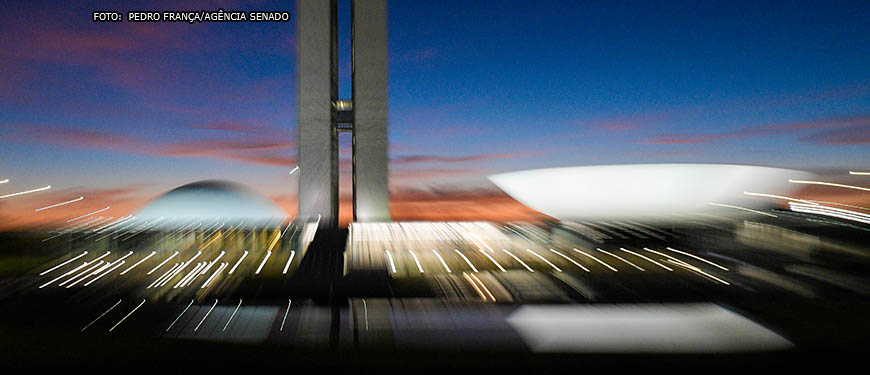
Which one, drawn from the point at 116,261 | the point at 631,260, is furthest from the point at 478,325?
the point at 116,261

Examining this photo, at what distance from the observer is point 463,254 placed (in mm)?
4176

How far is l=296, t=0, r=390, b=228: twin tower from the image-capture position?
5.69 meters

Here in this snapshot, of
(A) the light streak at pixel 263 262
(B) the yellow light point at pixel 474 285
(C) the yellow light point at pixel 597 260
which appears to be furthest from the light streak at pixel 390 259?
(C) the yellow light point at pixel 597 260

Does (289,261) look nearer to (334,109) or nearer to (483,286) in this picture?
(483,286)

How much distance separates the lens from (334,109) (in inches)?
235

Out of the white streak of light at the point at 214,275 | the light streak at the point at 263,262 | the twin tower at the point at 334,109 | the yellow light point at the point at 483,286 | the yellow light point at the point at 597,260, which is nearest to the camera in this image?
the yellow light point at the point at 483,286

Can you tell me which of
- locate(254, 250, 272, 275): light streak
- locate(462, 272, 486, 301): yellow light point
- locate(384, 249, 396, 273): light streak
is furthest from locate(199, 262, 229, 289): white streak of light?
locate(462, 272, 486, 301): yellow light point

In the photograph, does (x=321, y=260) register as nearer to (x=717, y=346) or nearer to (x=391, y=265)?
(x=391, y=265)

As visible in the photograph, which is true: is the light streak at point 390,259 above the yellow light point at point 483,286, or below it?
above

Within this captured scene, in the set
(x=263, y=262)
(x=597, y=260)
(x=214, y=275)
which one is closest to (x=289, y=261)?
(x=263, y=262)

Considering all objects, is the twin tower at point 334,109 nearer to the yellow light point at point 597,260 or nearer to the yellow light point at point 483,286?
the yellow light point at point 597,260

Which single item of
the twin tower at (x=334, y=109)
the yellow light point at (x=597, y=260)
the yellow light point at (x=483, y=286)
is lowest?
the yellow light point at (x=483, y=286)

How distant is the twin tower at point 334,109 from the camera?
5.69 metres

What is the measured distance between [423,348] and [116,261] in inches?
124
